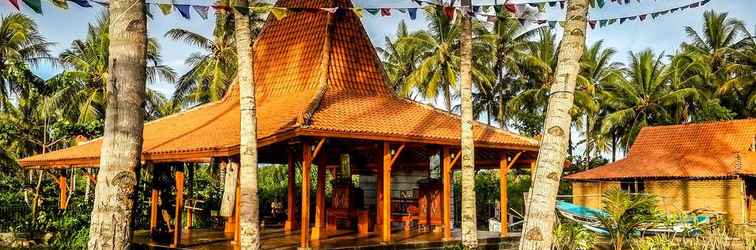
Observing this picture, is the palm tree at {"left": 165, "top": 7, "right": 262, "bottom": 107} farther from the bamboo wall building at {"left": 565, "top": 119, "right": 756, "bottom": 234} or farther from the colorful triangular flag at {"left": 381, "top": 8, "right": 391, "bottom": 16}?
the colorful triangular flag at {"left": 381, "top": 8, "right": 391, "bottom": 16}

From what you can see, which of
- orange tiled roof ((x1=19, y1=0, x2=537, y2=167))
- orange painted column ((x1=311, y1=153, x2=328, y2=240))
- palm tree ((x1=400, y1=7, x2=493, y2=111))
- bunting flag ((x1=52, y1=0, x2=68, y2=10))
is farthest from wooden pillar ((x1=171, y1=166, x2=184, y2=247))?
palm tree ((x1=400, y1=7, x2=493, y2=111))

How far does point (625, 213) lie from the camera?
11.2 meters

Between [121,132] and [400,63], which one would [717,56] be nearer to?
[400,63]

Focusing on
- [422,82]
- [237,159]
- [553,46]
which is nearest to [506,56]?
[553,46]

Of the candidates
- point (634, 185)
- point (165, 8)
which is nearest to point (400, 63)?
point (634, 185)

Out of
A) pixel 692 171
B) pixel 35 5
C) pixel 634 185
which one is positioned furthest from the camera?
pixel 634 185

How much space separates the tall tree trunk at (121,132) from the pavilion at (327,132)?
6304 millimetres

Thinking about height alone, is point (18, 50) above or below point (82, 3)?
above

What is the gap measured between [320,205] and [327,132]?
3.48 meters

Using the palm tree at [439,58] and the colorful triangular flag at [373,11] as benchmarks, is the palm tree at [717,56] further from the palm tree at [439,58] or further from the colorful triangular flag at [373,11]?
the colorful triangular flag at [373,11]

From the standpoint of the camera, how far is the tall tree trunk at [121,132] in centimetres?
469

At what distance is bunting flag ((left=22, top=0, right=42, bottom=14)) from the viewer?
4.59 metres

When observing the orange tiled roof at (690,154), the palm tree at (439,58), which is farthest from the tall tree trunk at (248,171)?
the palm tree at (439,58)

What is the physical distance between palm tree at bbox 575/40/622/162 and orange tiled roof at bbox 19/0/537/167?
741 inches
